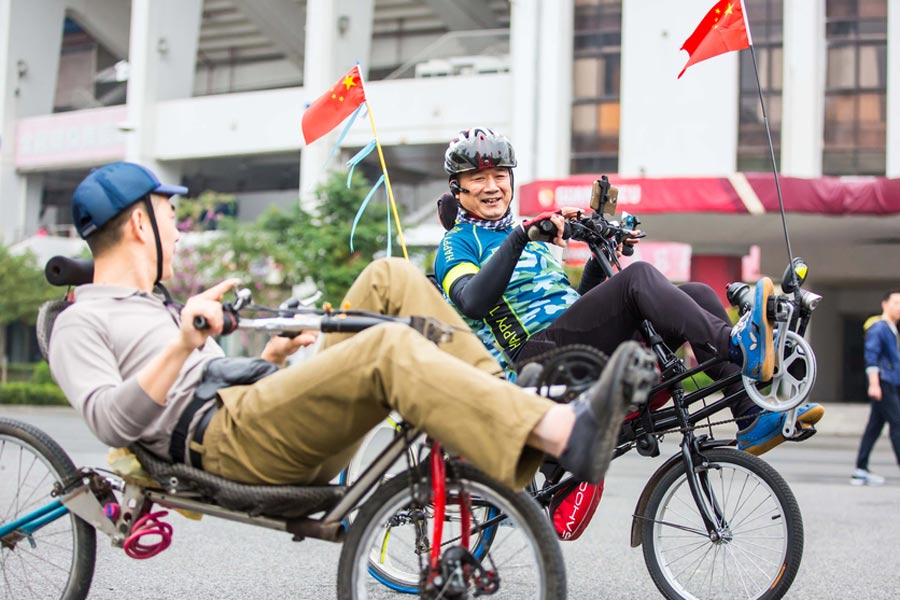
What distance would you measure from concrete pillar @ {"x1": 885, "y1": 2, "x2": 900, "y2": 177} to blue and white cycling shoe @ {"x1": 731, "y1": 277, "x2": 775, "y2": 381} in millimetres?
24522

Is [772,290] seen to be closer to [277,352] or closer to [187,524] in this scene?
[277,352]

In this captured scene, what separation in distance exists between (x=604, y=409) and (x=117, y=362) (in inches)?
62.4

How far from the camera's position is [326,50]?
Result: 3366cm

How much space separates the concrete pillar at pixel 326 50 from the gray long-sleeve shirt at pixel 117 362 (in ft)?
96.5

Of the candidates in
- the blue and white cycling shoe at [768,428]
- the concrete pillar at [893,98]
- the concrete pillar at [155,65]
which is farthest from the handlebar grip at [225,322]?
the concrete pillar at [155,65]

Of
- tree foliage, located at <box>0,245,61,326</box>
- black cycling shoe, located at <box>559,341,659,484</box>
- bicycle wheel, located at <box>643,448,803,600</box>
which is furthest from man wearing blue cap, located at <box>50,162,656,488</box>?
tree foliage, located at <box>0,245,61,326</box>

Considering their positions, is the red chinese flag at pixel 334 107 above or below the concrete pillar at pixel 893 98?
below

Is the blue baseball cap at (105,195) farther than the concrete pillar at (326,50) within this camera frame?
No

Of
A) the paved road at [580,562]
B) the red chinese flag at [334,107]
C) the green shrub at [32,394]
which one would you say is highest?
the red chinese flag at [334,107]

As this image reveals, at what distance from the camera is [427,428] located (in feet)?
9.70

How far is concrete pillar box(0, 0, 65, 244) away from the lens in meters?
39.8

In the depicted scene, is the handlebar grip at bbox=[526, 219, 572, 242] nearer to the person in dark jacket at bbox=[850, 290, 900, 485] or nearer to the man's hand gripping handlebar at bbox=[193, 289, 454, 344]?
the man's hand gripping handlebar at bbox=[193, 289, 454, 344]

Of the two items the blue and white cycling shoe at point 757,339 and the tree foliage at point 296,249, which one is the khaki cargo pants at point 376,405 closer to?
the blue and white cycling shoe at point 757,339

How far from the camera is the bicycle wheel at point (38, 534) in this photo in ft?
12.0
